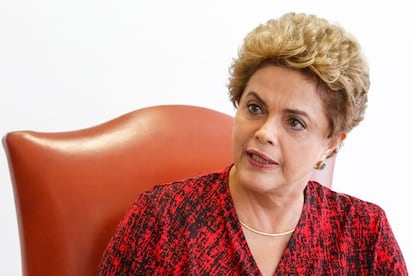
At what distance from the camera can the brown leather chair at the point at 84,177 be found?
47.8 inches

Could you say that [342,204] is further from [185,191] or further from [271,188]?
[185,191]

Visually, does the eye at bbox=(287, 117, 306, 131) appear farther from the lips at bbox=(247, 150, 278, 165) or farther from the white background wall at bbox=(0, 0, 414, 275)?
the white background wall at bbox=(0, 0, 414, 275)

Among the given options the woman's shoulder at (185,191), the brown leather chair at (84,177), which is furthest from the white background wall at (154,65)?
the woman's shoulder at (185,191)

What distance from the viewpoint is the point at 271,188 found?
118 cm

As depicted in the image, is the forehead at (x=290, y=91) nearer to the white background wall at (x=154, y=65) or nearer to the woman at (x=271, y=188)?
the woman at (x=271, y=188)

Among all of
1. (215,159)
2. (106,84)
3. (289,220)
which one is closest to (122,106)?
(106,84)

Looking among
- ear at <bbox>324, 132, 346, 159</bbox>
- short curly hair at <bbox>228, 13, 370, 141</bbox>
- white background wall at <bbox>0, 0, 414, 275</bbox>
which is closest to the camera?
short curly hair at <bbox>228, 13, 370, 141</bbox>

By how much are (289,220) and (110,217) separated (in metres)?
0.40

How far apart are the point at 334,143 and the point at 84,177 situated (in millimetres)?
554

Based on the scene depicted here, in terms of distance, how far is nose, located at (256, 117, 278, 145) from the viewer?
1.15 meters

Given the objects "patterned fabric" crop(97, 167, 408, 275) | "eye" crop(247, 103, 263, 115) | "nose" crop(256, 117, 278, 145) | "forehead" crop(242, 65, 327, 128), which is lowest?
"patterned fabric" crop(97, 167, 408, 275)

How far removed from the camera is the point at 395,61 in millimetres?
2188

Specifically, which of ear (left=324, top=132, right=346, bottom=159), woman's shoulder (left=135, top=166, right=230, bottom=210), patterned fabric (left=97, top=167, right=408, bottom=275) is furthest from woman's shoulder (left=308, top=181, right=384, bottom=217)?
woman's shoulder (left=135, top=166, right=230, bottom=210)

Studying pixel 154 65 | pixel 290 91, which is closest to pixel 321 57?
pixel 290 91
